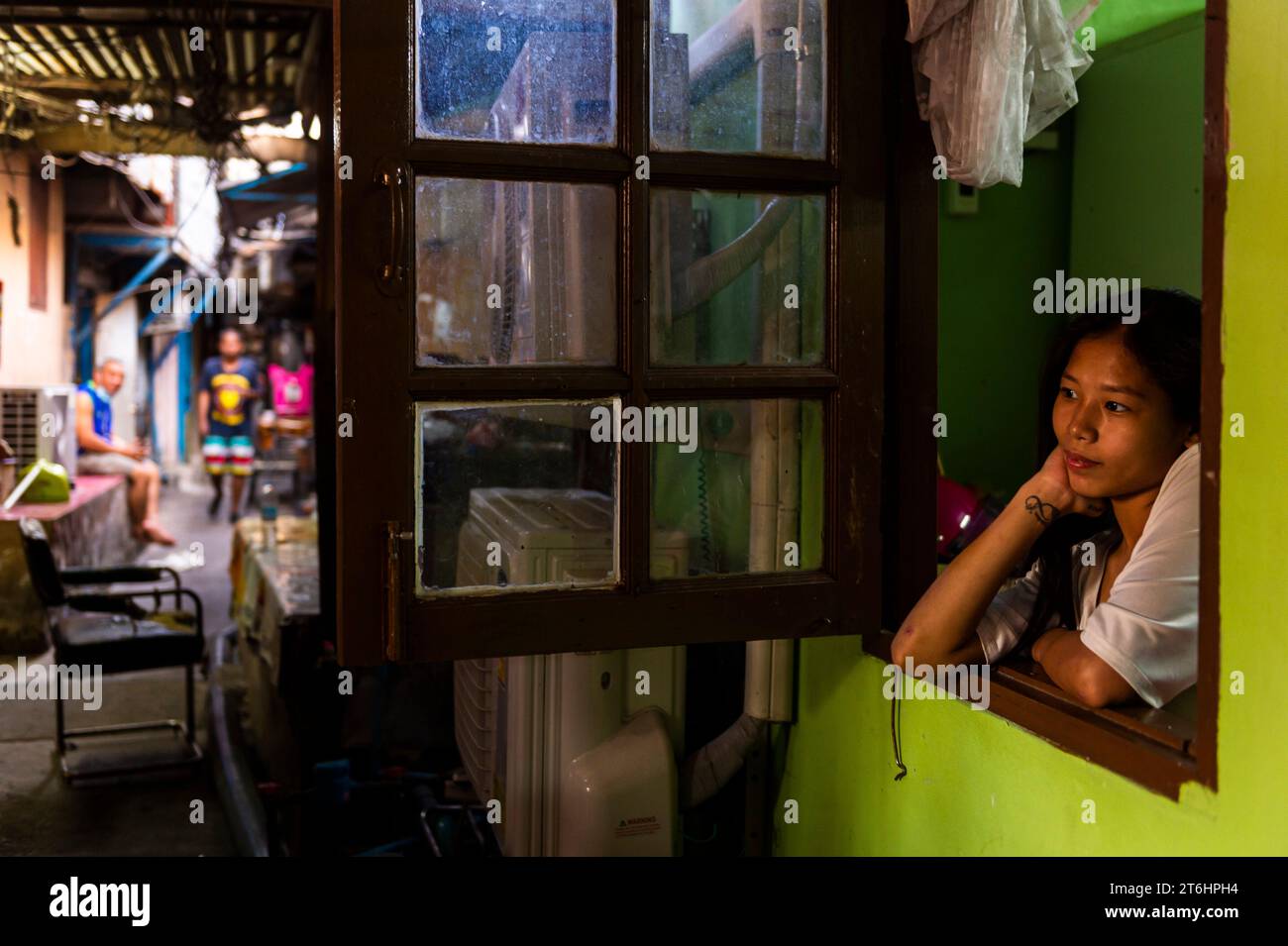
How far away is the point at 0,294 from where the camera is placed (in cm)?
874

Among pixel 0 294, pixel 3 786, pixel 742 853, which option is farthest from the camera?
pixel 0 294

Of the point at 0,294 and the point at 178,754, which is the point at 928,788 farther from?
the point at 0,294

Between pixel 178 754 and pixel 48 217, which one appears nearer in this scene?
pixel 178 754

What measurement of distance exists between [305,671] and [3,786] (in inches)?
68.6

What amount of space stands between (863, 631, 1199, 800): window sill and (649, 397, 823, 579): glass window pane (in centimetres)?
48

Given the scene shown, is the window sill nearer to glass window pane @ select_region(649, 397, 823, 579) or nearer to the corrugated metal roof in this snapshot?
glass window pane @ select_region(649, 397, 823, 579)

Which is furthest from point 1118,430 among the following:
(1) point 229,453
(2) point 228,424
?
(2) point 228,424

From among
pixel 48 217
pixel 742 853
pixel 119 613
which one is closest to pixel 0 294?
pixel 48 217

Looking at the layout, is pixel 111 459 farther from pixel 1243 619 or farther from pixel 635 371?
pixel 1243 619

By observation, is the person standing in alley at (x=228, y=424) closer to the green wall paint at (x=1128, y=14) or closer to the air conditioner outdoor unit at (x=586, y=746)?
the air conditioner outdoor unit at (x=586, y=746)

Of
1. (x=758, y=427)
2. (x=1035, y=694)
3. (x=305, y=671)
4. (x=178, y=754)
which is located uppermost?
(x=758, y=427)

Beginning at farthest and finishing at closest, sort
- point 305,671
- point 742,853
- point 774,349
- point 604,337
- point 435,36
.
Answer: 1. point 305,671
2. point 742,853
3. point 774,349
4. point 604,337
5. point 435,36

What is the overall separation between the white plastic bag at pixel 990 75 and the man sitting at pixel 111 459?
30.0ft

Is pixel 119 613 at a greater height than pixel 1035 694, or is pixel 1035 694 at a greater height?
pixel 1035 694
